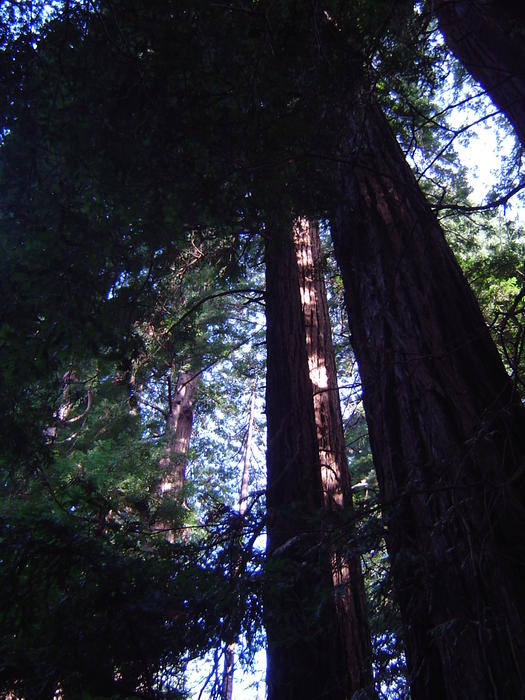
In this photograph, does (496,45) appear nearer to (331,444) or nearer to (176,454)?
(331,444)

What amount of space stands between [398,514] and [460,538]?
278 mm

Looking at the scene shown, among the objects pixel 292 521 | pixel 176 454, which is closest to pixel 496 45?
pixel 292 521

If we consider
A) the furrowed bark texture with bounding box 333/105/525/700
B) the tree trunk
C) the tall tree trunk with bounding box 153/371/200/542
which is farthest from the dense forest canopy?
the tree trunk

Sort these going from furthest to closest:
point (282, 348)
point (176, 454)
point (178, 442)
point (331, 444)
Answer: point (178, 442), point (176, 454), point (282, 348), point (331, 444)

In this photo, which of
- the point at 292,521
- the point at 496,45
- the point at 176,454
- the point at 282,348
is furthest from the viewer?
the point at 176,454

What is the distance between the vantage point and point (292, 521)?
3348 mm

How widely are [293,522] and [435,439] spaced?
60.6 inches

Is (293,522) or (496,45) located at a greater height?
(496,45)

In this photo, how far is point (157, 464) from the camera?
1055cm

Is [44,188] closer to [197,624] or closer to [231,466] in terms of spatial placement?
[197,624]

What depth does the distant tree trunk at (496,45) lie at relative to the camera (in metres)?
3.20

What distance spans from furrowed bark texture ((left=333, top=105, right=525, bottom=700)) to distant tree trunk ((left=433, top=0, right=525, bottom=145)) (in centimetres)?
107

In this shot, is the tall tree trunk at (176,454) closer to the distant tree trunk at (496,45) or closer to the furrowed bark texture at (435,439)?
the furrowed bark texture at (435,439)

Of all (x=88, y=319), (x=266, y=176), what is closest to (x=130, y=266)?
(x=88, y=319)
